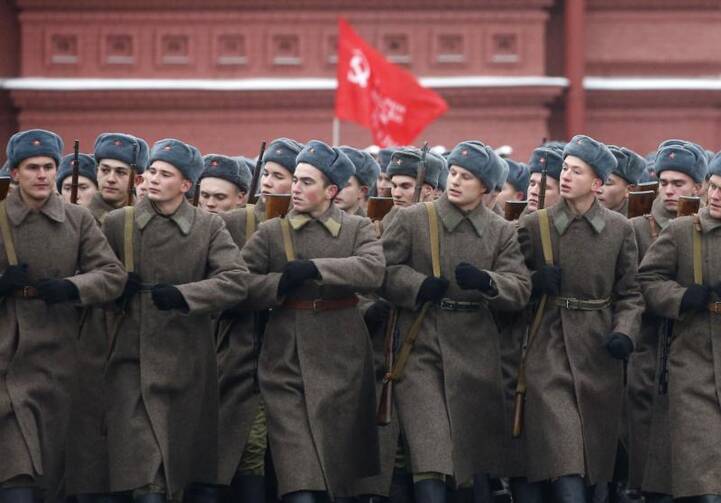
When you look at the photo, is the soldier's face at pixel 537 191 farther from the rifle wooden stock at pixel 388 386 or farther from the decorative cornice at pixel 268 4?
the decorative cornice at pixel 268 4

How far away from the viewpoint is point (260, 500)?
1088cm

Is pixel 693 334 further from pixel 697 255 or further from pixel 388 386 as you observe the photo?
pixel 388 386

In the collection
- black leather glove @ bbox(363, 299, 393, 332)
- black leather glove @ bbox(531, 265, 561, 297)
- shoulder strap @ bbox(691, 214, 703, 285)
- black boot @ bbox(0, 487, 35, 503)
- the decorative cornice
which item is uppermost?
the decorative cornice

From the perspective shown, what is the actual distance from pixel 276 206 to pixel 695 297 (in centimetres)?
229

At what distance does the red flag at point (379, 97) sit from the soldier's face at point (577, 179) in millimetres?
7285

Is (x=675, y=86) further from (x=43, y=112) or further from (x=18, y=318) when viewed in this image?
(x=18, y=318)

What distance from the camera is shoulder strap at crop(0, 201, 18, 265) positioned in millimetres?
10125

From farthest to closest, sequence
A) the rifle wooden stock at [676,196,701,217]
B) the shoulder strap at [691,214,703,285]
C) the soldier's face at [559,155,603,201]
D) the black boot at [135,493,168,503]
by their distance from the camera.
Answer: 1. the rifle wooden stock at [676,196,701,217]
2. the soldier's face at [559,155,603,201]
3. the shoulder strap at [691,214,703,285]
4. the black boot at [135,493,168,503]

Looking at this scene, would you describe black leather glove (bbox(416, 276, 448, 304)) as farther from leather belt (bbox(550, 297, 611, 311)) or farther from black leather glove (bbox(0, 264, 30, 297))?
black leather glove (bbox(0, 264, 30, 297))

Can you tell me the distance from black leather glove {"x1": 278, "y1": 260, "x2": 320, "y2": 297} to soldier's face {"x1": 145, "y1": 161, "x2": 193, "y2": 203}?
0.75 meters

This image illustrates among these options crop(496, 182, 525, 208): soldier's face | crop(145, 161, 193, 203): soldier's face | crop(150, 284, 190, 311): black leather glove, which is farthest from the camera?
crop(496, 182, 525, 208): soldier's face

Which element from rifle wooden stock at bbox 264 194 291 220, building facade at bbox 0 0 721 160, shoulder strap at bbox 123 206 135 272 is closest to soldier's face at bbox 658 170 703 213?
rifle wooden stock at bbox 264 194 291 220

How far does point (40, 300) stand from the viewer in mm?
10164

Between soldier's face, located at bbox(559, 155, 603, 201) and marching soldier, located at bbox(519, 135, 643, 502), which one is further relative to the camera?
soldier's face, located at bbox(559, 155, 603, 201)
